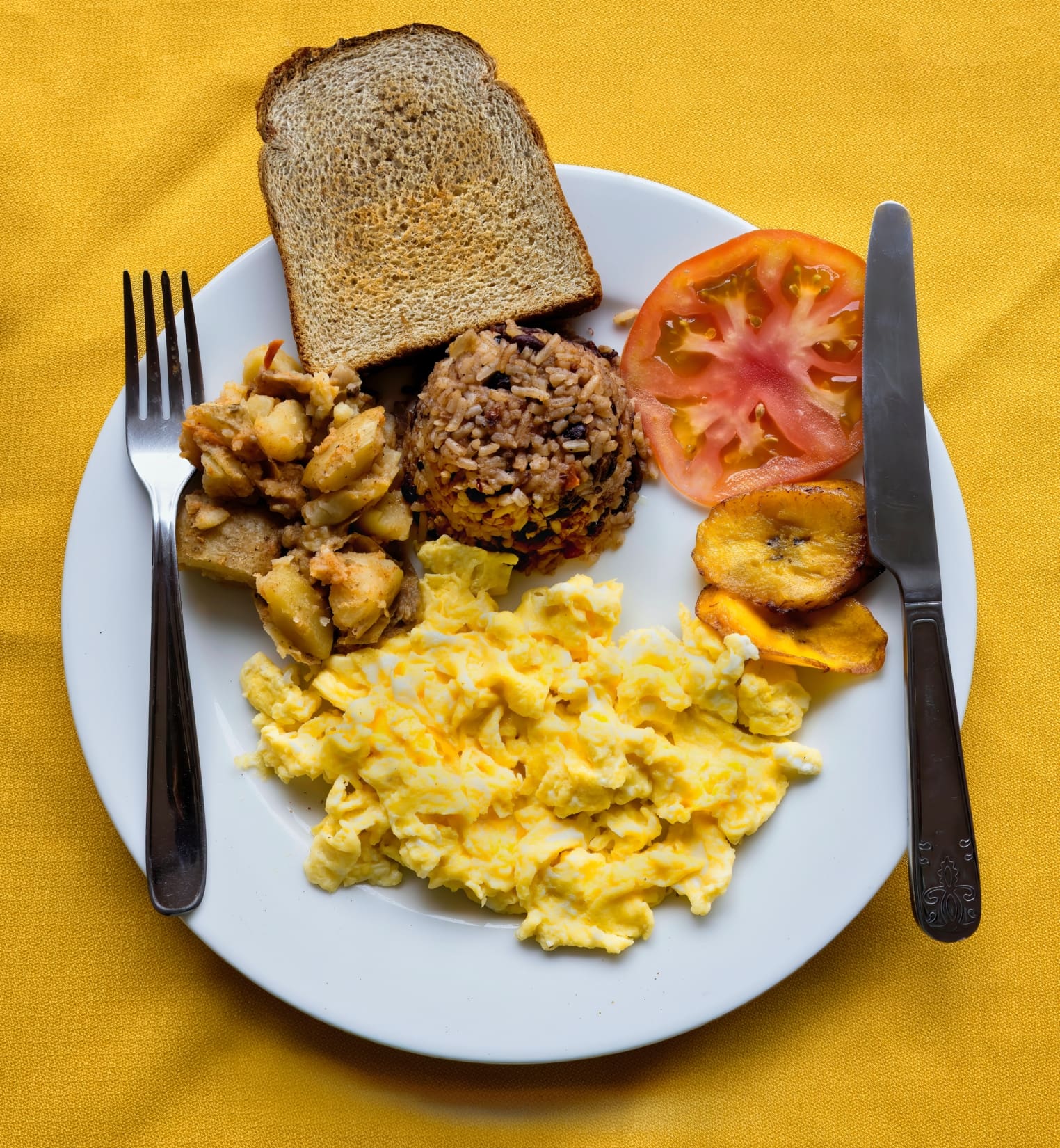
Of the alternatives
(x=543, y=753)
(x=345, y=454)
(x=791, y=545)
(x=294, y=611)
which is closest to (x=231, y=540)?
(x=294, y=611)

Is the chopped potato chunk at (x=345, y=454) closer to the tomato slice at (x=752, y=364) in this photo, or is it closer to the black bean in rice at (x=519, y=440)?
the black bean in rice at (x=519, y=440)

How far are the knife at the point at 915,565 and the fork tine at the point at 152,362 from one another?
1.75 meters

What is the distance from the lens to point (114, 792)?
7.93 feet

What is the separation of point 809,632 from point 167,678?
157cm

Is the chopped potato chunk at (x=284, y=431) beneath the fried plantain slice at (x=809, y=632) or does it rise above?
above

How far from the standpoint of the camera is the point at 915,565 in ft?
7.82

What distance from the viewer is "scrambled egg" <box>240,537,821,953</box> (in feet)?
7.55

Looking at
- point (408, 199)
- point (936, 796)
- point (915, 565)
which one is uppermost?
point (408, 199)

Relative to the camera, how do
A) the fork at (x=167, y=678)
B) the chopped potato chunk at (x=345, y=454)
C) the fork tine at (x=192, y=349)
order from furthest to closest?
the fork tine at (x=192, y=349) < the fork at (x=167, y=678) < the chopped potato chunk at (x=345, y=454)

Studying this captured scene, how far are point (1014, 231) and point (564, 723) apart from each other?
1.93m

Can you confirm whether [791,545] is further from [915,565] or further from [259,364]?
[259,364]

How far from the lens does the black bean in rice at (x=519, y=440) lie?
2404 mm

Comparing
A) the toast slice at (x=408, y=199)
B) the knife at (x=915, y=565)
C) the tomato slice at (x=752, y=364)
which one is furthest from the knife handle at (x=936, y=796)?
the toast slice at (x=408, y=199)

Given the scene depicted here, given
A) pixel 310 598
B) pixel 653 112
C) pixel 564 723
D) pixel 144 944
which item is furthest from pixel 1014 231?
pixel 144 944
